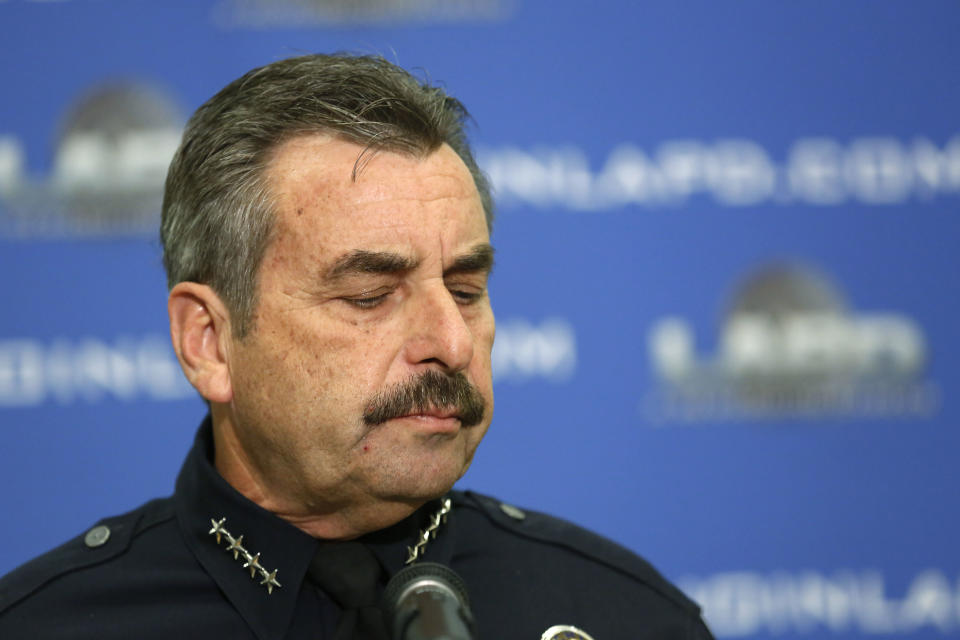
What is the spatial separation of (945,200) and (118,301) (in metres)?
2.18

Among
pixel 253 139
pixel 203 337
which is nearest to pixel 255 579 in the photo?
pixel 203 337

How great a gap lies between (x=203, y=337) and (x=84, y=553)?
389 millimetres

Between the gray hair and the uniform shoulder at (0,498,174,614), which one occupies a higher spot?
the gray hair

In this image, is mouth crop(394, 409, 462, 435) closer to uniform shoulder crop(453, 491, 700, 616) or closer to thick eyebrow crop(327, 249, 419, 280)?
thick eyebrow crop(327, 249, 419, 280)

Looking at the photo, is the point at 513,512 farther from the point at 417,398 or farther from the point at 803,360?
the point at 803,360

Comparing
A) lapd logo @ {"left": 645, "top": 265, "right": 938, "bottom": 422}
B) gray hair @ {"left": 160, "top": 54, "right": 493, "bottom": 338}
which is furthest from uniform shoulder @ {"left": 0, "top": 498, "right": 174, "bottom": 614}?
lapd logo @ {"left": 645, "top": 265, "right": 938, "bottom": 422}

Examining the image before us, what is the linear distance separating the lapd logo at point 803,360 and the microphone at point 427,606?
1753 mm

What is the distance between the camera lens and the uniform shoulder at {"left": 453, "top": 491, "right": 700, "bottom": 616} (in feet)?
5.42

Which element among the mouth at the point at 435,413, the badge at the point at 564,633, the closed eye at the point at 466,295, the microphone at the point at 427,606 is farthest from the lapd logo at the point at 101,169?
the microphone at the point at 427,606

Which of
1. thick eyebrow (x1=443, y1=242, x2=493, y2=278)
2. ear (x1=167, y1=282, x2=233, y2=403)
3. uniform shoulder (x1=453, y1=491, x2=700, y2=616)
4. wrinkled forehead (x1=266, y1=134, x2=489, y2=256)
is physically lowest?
uniform shoulder (x1=453, y1=491, x2=700, y2=616)

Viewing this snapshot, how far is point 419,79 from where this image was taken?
170cm

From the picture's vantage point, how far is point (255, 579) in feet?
4.69

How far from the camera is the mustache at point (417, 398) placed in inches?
52.4

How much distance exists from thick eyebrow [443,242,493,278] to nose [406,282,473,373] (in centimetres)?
6
